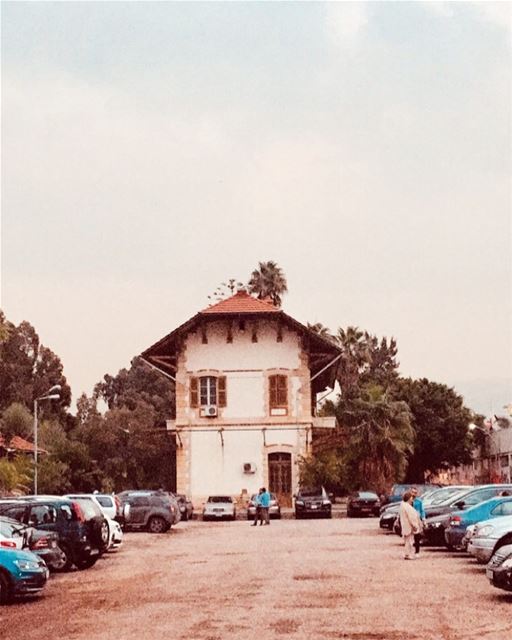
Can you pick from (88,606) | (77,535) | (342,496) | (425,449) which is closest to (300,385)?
(342,496)

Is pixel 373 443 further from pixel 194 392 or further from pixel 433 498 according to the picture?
pixel 433 498

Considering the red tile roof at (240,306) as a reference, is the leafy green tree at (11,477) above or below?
below

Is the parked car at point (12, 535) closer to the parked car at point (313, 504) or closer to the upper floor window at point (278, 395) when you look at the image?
the parked car at point (313, 504)

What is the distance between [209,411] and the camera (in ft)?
185

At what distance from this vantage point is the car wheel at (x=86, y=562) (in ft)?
74.2

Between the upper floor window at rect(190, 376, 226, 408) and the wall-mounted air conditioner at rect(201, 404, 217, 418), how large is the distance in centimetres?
27

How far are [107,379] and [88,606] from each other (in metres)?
92.1

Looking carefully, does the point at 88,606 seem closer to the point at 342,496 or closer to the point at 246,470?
the point at 246,470

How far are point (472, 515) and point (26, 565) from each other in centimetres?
1141

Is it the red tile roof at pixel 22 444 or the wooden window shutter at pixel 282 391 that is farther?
the red tile roof at pixel 22 444

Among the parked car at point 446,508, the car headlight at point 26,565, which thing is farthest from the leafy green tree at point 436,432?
the car headlight at point 26,565

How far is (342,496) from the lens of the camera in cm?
6369

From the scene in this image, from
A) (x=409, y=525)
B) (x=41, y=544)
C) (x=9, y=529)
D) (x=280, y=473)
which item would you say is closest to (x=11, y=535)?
(x=9, y=529)

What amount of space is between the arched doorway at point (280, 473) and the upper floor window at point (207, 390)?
12.5 ft
